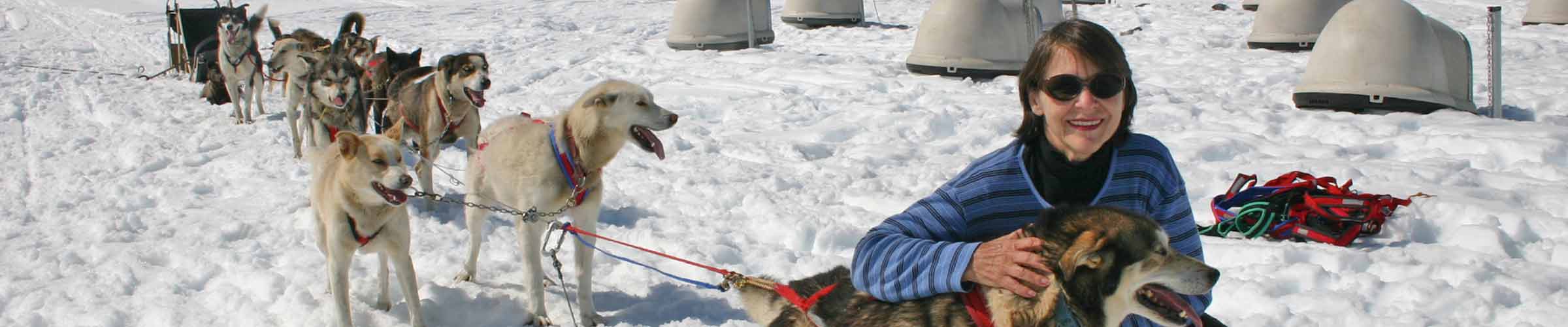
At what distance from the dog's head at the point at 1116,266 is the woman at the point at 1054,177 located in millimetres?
164

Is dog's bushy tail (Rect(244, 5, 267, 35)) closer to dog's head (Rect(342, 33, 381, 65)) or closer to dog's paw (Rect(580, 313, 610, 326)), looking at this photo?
dog's head (Rect(342, 33, 381, 65))

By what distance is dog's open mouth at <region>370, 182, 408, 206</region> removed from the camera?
12.1 ft

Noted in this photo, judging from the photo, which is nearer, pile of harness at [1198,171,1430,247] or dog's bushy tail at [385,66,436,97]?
pile of harness at [1198,171,1430,247]

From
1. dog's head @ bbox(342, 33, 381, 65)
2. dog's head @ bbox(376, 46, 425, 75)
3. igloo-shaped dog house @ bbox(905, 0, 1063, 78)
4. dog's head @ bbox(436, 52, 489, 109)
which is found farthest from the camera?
igloo-shaped dog house @ bbox(905, 0, 1063, 78)

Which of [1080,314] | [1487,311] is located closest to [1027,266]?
[1080,314]

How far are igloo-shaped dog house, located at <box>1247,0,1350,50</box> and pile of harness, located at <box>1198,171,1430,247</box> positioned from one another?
7199mm

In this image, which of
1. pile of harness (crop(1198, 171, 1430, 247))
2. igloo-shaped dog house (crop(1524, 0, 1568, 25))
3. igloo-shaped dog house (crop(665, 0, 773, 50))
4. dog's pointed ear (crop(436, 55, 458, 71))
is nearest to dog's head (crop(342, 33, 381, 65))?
dog's pointed ear (crop(436, 55, 458, 71))

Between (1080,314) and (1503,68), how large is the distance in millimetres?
10038

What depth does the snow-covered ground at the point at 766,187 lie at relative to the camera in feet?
13.5

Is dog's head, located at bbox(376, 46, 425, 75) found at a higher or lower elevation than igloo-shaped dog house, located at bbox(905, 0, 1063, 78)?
higher

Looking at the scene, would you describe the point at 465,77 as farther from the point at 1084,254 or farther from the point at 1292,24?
the point at 1292,24

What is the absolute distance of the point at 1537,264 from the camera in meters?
4.00

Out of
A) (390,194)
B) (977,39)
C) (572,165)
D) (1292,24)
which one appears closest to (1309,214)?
(572,165)

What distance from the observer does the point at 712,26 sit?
43.9ft
